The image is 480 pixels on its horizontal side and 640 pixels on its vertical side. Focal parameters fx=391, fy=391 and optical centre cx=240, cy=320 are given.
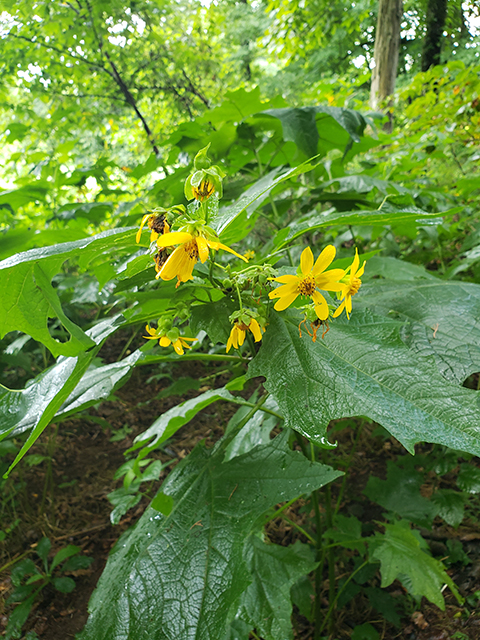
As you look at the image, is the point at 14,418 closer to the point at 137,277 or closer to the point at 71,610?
the point at 137,277

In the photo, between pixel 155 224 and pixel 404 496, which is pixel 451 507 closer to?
pixel 404 496

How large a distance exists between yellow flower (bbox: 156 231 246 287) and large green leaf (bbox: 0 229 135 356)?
0.14m

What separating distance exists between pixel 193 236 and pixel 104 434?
251 cm

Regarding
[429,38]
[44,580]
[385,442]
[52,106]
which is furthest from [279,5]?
[44,580]

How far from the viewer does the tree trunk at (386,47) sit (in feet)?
12.1

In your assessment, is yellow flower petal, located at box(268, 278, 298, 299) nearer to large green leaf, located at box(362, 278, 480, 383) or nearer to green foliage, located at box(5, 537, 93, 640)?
large green leaf, located at box(362, 278, 480, 383)

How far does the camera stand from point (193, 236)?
0.56m

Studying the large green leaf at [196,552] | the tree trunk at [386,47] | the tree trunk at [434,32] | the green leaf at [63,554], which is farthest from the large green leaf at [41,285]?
the tree trunk at [434,32]

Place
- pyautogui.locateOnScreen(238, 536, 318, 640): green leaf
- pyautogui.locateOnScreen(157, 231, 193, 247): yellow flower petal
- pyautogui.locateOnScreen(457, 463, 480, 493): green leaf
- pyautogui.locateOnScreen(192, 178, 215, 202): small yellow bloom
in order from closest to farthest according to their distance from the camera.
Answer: pyautogui.locateOnScreen(157, 231, 193, 247): yellow flower petal, pyautogui.locateOnScreen(192, 178, 215, 202): small yellow bloom, pyautogui.locateOnScreen(238, 536, 318, 640): green leaf, pyautogui.locateOnScreen(457, 463, 480, 493): green leaf

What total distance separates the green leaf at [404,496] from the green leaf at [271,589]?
564 mm

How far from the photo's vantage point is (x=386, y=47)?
372cm

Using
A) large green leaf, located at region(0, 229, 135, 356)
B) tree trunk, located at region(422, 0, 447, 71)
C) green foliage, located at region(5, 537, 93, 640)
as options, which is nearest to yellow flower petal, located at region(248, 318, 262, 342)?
large green leaf, located at region(0, 229, 135, 356)

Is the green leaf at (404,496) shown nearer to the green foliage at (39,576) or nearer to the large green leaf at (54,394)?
the large green leaf at (54,394)

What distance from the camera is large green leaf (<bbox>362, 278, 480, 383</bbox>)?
2.47 feet
